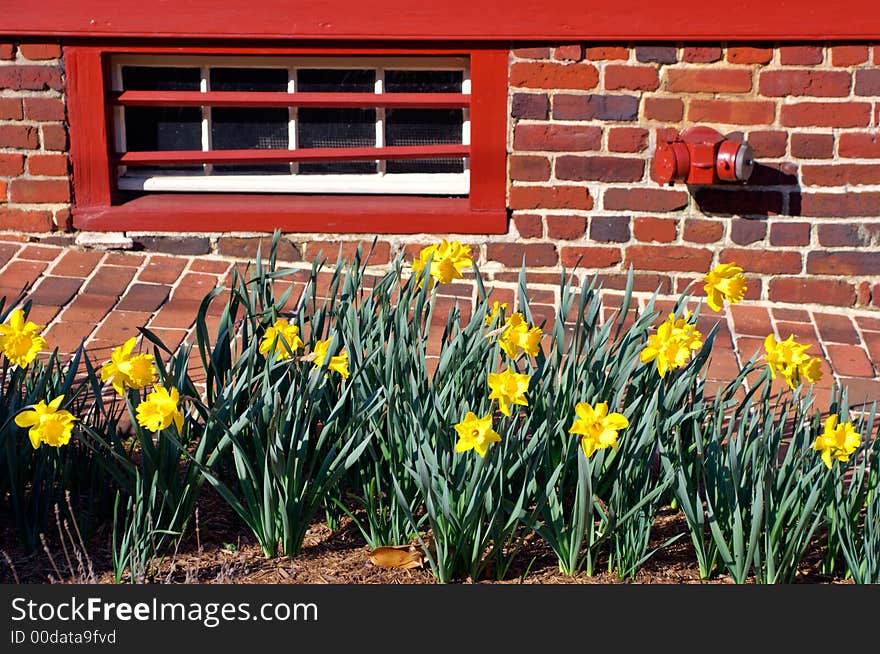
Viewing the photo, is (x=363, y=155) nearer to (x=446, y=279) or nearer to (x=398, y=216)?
(x=398, y=216)

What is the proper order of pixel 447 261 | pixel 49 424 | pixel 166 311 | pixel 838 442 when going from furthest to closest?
pixel 166 311 → pixel 447 261 → pixel 838 442 → pixel 49 424

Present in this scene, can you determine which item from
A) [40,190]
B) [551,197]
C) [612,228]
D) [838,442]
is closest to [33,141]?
[40,190]

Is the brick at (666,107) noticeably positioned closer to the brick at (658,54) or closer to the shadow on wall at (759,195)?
the brick at (658,54)

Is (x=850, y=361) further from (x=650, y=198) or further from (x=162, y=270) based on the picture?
(x=162, y=270)

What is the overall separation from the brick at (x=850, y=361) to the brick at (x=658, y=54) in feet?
4.41

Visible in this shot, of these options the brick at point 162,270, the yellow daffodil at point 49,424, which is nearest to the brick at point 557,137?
the brick at point 162,270

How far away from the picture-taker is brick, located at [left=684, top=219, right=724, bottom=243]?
5.02 meters

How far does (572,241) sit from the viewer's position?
509 centimetres

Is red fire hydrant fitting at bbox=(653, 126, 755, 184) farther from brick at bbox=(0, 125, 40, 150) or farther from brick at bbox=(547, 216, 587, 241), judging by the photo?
brick at bbox=(0, 125, 40, 150)

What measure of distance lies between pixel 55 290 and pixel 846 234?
329cm

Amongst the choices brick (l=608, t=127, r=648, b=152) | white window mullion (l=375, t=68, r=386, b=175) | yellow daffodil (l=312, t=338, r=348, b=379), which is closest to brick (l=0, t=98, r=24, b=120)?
white window mullion (l=375, t=68, r=386, b=175)

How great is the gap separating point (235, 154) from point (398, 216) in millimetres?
778

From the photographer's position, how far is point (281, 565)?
9.22 ft

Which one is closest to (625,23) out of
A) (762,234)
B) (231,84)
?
(762,234)
